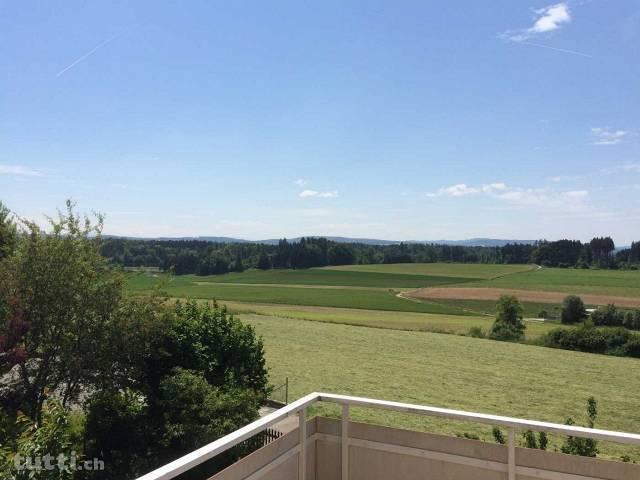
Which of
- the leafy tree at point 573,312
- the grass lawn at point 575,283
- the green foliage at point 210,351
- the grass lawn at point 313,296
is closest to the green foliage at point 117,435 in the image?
the green foliage at point 210,351

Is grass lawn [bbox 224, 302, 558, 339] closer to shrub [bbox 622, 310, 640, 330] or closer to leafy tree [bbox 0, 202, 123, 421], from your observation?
shrub [bbox 622, 310, 640, 330]

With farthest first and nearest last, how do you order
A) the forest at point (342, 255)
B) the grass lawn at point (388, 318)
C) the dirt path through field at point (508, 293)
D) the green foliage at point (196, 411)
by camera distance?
the forest at point (342, 255) < the dirt path through field at point (508, 293) < the grass lawn at point (388, 318) < the green foliage at point (196, 411)

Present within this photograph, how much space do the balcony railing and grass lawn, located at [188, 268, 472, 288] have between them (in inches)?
3219

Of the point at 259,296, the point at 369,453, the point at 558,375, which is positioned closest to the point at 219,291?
the point at 259,296

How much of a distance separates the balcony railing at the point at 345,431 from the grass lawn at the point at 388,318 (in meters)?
41.3

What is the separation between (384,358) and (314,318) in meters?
17.9

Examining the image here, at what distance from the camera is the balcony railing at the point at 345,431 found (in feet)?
7.59

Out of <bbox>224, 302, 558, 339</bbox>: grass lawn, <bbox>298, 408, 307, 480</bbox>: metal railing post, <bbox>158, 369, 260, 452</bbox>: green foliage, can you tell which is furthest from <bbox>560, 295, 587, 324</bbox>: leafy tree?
<bbox>298, 408, 307, 480</bbox>: metal railing post

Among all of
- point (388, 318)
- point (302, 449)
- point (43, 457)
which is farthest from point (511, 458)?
point (388, 318)

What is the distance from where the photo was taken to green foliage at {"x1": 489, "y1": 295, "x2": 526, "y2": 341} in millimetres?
41906

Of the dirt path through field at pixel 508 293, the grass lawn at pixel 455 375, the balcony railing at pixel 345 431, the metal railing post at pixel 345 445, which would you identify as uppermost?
the balcony railing at pixel 345 431

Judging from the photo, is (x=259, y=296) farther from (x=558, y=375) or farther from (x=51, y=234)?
(x=51, y=234)

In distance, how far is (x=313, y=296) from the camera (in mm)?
69500

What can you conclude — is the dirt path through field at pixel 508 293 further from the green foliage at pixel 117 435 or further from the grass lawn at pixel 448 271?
the green foliage at pixel 117 435
